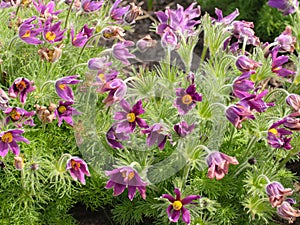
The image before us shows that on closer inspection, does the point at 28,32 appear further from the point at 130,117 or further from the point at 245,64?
the point at 245,64

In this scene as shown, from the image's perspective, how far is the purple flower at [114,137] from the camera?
2.30m

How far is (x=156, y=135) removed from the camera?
2188mm

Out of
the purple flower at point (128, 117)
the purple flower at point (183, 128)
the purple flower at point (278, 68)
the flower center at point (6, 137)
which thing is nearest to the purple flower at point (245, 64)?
the purple flower at point (278, 68)

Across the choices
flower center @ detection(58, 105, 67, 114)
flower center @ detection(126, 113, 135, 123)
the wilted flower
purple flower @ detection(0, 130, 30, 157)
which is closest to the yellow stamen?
flower center @ detection(126, 113, 135, 123)

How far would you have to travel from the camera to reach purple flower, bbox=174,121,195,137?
2168mm

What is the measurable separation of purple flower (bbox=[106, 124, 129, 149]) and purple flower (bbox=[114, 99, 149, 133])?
0.24 feet

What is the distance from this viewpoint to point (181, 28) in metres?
2.39

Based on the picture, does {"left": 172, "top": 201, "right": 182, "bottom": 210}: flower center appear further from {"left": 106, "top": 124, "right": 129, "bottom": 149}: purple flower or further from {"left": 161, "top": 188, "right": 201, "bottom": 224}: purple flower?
{"left": 106, "top": 124, "right": 129, "bottom": 149}: purple flower

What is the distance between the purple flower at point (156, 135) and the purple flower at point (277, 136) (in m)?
0.39

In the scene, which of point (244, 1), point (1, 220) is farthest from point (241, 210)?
point (244, 1)

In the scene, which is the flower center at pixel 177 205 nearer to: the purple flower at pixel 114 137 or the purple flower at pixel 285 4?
the purple flower at pixel 114 137

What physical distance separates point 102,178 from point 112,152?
11 cm

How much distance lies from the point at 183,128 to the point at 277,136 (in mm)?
366

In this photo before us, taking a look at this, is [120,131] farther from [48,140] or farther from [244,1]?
[244,1]
